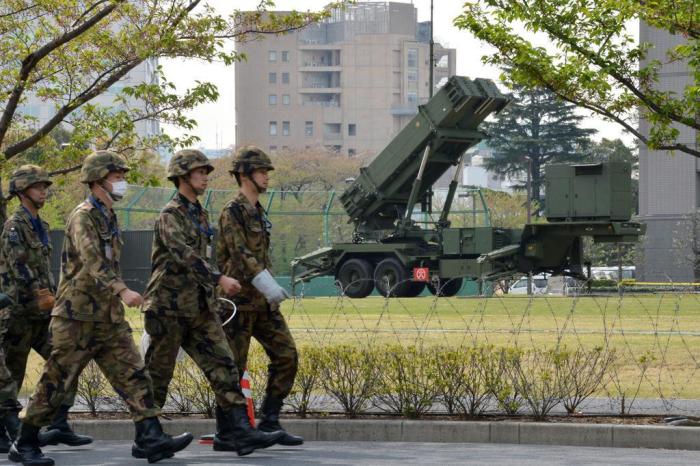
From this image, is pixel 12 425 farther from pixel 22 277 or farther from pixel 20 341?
pixel 22 277

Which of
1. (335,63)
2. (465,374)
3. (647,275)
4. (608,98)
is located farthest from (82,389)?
(335,63)

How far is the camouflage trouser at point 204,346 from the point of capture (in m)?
8.98

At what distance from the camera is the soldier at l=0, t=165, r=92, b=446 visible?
31.7 feet

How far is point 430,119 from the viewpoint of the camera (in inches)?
1288

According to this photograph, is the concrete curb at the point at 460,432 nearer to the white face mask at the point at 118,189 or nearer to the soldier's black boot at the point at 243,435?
the soldier's black boot at the point at 243,435

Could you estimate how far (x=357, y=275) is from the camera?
36312mm

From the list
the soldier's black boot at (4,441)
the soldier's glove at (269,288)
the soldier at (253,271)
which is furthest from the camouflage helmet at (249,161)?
the soldier's black boot at (4,441)

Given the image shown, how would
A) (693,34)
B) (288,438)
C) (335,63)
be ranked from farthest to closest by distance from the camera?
(335,63) → (693,34) → (288,438)

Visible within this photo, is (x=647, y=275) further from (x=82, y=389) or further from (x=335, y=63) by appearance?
(x=335, y=63)

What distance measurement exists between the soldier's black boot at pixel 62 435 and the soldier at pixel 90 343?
0.95m

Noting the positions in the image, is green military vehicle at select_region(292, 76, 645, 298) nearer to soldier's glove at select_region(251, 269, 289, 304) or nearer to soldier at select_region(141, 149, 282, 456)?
soldier's glove at select_region(251, 269, 289, 304)

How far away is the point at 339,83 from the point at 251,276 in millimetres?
130426

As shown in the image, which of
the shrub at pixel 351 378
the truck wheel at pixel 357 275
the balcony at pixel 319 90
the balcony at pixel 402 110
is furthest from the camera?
the balcony at pixel 319 90

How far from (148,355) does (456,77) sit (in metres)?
23.9
